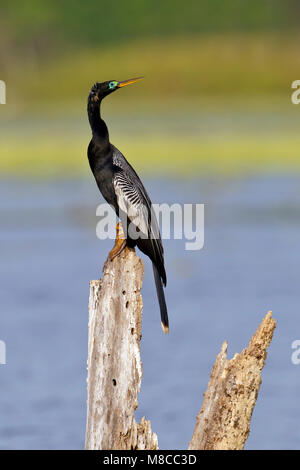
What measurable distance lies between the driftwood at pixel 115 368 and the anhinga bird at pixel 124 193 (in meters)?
0.65

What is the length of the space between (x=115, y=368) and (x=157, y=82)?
5759cm

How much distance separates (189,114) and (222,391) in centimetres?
4811

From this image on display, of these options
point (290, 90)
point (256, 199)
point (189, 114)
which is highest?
point (290, 90)

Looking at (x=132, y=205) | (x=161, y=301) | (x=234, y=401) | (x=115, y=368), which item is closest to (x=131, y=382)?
(x=115, y=368)

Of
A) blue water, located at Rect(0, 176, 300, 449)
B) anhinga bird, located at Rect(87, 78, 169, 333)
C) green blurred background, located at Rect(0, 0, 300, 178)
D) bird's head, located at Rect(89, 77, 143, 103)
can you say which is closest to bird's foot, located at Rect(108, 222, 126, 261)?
anhinga bird, located at Rect(87, 78, 169, 333)

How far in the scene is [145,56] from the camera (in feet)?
246

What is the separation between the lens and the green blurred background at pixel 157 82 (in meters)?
33.8

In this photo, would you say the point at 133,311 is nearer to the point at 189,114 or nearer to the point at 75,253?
the point at 75,253

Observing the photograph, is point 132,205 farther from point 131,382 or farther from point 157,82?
point 157,82

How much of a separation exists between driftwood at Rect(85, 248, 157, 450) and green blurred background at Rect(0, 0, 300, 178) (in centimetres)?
2187

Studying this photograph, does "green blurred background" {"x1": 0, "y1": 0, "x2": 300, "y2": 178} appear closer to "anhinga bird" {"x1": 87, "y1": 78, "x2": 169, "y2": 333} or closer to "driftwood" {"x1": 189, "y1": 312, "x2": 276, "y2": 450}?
"anhinga bird" {"x1": 87, "y1": 78, "x2": 169, "y2": 333}

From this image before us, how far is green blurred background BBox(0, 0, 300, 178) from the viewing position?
33.8 m

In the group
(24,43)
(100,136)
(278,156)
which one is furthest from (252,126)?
(24,43)

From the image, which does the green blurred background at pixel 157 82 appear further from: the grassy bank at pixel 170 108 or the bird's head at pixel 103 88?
the bird's head at pixel 103 88
